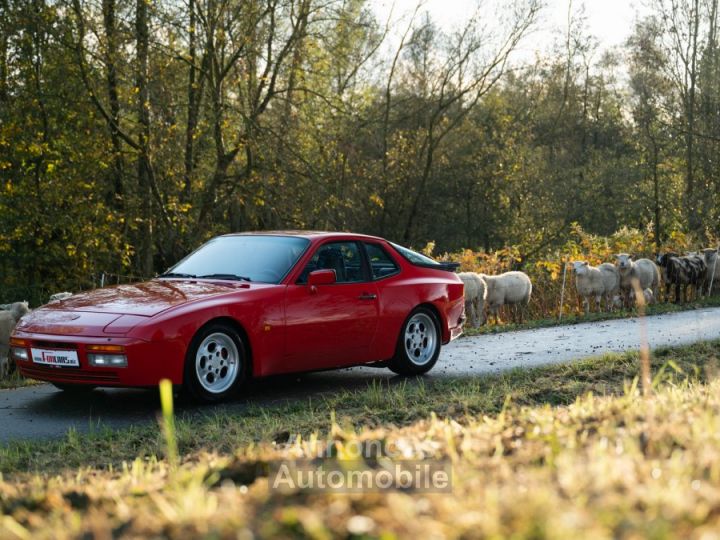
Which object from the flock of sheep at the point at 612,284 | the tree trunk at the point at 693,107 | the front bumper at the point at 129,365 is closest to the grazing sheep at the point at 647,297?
the flock of sheep at the point at 612,284

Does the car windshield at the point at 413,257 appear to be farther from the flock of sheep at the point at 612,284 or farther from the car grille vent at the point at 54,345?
the flock of sheep at the point at 612,284

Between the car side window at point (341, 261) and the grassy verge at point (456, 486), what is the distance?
12.4 feet

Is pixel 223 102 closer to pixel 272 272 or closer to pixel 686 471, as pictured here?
pixel 272 272

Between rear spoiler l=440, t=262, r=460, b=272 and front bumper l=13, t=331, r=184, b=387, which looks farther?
rear spoiler l=440, t=262, r=460, b=272

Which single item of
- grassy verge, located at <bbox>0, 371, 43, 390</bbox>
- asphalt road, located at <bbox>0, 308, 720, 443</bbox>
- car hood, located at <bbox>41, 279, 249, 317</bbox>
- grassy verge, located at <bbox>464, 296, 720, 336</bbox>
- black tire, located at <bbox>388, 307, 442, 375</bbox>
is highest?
car hood, located at <bbox>41, 279, 249, 317</bbox>

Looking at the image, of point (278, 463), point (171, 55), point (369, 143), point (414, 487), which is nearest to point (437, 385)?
point (278, 463)

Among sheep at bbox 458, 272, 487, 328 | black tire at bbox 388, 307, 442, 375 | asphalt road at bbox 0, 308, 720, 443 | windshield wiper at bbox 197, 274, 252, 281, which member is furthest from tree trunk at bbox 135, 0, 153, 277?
windshield wiper at bbox 197, 274, 252, 281

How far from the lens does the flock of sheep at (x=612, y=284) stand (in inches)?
836

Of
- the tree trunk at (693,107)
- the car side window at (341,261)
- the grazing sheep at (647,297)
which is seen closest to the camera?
the car side window at (341,261)

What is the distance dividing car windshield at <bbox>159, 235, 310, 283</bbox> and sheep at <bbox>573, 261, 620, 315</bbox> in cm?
1284

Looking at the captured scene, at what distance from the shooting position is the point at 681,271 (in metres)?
25.2

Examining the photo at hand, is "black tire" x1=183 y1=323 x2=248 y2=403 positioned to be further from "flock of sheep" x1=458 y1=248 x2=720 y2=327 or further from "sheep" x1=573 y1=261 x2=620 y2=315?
"sheep" x1=573 y1=261 x2=620 y2=315

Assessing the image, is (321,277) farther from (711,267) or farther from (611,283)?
(711,267)

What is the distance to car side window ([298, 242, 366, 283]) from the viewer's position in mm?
11250
